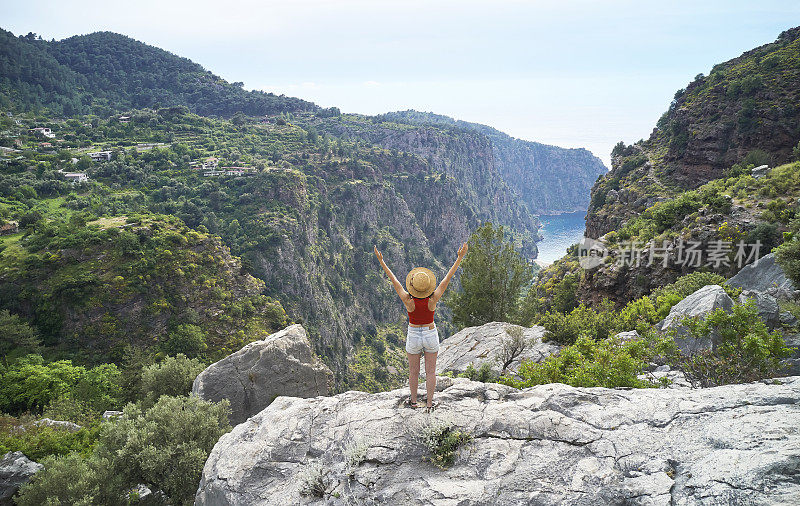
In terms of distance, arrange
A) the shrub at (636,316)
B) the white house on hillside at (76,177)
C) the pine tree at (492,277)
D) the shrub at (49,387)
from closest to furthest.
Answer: the shrub at (636,316), the pine tree at (492,277), the shrub at (49,387), the white house on hillside at (76,177)

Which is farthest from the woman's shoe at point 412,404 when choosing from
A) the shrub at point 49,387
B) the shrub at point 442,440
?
the shrub at point 49,387

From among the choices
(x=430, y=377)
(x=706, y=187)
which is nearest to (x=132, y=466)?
(x=430, y=377)

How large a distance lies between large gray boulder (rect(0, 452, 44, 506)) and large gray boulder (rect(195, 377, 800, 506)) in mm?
14543

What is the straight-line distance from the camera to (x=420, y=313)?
320 inches

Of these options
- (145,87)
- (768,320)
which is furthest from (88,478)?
(145,87)

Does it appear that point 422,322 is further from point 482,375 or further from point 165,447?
point 165,447

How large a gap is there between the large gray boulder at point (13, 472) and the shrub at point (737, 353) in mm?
24450

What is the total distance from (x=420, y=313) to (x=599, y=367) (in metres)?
4.93

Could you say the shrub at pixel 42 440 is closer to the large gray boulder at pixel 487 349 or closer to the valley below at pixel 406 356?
the valley below at pixel 406 356

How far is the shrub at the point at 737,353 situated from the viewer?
8023 mm

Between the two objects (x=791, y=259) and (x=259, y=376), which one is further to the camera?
(x=259, y=376)

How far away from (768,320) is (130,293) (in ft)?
175

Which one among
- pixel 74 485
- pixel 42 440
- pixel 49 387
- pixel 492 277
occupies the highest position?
pixel 492 277

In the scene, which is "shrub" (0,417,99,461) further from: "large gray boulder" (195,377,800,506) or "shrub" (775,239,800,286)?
"shrub" (775,239,800,286)
